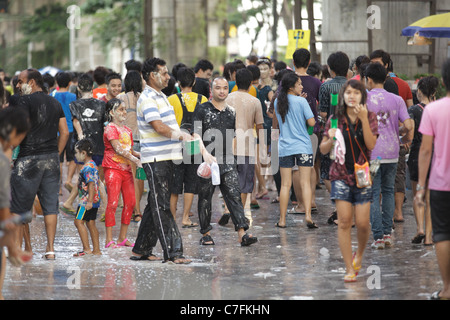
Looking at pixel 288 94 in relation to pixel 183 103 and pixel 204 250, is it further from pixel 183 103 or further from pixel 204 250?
pixel 204 250

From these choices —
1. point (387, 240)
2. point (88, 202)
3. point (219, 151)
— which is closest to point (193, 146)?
point (219, 151)

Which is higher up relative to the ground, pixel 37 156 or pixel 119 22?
pixel 119 22

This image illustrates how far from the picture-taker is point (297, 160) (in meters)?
11.4

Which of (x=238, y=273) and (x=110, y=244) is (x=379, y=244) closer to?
(x=238, y=273)

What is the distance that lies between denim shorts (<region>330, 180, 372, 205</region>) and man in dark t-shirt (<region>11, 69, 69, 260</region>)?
319cm

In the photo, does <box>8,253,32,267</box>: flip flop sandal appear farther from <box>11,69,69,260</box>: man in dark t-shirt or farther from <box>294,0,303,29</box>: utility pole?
<box>294,0,303,29</box>: utility pole

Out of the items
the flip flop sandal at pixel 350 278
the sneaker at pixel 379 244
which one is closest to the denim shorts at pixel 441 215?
the flip flop sandal at pixel 350 278

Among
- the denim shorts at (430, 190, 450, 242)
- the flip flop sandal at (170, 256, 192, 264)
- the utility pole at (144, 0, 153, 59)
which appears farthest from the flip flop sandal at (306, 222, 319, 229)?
the utility pole at (144, 0, 153, 59)

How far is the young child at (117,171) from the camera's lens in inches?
A: 397

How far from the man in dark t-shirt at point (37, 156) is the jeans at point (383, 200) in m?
3.65

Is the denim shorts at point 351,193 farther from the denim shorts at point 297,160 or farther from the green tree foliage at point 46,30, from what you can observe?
the green tree foliage at point 46,30

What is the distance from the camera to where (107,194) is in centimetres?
1022

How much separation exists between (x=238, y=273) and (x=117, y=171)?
7.88 feet
